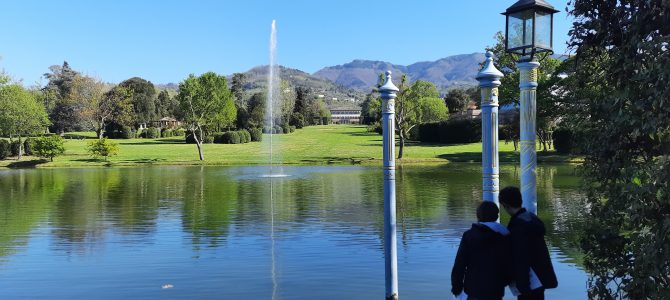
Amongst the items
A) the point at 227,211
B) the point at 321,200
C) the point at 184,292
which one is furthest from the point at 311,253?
the point at 321,200

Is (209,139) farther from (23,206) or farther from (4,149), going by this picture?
(23,206)

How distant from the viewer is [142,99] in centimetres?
10438

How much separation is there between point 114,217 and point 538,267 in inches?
638

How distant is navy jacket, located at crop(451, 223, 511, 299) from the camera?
5.20 meters

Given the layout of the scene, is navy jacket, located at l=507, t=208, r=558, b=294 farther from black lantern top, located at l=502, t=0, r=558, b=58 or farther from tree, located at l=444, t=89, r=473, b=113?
tree, located at l=444, t=89, r=473, b=113

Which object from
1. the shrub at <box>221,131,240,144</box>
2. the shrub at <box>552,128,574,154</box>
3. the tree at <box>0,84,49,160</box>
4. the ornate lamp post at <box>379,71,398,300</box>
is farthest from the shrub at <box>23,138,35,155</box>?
the ornate lamp post at <box>379,71,398,300</box>

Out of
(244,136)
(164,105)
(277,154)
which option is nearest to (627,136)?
(277,154)

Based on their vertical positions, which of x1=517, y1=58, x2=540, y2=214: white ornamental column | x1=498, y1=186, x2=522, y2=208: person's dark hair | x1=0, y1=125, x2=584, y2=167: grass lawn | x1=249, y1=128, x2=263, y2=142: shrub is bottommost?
x1=0, y1=125, x2=584, y2=167: grass lawn

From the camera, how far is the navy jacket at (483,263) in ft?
17.1

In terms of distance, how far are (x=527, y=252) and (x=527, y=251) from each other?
0.04ft

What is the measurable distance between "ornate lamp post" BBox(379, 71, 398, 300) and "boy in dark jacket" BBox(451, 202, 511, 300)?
135 inches

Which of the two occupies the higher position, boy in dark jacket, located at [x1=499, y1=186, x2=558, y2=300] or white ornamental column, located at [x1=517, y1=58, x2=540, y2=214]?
white ornamental column, located at [x1=517, y1=58, x2=540, y2=214]

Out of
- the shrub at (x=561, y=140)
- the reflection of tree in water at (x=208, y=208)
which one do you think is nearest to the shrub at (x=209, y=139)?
the reflection of tree in water at (x=208, y=208)

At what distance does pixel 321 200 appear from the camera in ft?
76.4
